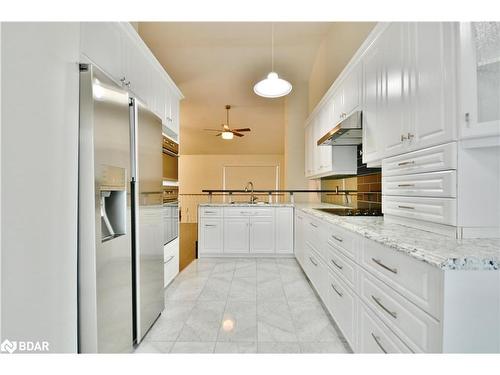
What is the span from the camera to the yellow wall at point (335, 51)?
2558 mm

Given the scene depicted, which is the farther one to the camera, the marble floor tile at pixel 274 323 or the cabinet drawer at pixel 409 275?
the marble floor tile at pixel 274 323

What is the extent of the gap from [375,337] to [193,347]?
1.13 m

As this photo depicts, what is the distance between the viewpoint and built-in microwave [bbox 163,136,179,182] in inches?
103

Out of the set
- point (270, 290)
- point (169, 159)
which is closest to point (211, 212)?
point (169, 159)

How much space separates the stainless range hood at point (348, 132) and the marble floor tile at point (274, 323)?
1.65 meters

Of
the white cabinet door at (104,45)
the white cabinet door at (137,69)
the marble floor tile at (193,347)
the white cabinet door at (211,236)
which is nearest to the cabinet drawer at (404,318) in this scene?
the marble floor tile at (193,347)

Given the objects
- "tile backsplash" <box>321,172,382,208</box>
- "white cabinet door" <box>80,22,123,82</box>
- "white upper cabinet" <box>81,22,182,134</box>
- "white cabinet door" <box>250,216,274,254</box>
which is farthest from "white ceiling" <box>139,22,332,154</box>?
"white cabinet door" <box>250,216,274,254</box>

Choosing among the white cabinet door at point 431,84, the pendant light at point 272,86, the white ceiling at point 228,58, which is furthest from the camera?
the white ceiling at point 228,58

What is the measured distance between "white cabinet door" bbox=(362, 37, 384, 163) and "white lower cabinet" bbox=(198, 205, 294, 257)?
204 cm

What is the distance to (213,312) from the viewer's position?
210 centimetres

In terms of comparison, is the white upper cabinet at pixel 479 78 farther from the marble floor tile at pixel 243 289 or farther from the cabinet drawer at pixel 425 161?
the marble floor tile at pixel 243 289

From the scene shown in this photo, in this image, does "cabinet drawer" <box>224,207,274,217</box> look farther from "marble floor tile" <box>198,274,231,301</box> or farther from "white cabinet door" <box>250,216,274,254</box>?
"marble floor tile" <box>198,274,231,301</box>

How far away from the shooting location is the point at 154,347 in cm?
163

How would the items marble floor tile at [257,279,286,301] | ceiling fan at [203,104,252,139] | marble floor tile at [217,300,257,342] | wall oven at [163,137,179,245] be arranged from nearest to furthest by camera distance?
1. marble floor tile at [217,300,257,342]
2. marble floor tile at [257,279,286,301]
3. wall oven at [163,137,179,245]
4. ceiling fan at [203,104,252,139]
